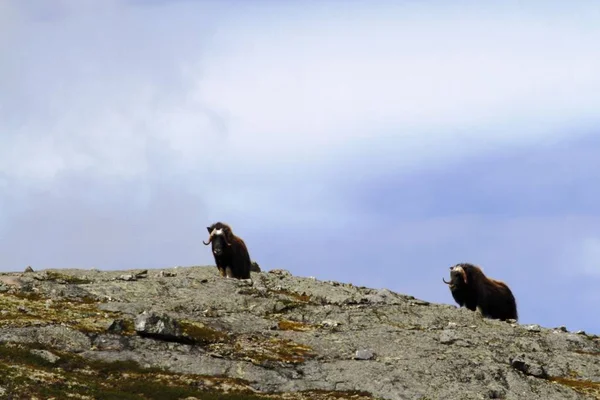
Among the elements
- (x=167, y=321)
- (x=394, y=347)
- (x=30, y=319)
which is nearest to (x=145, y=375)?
(x=167, y=321)

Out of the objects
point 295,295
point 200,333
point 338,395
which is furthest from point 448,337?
point 295,295

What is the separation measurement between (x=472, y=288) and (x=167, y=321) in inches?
885

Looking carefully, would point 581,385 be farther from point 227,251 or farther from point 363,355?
point 227,251

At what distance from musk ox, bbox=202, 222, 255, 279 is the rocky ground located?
327cm

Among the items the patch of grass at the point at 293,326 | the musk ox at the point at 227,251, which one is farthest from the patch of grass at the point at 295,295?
the patch of grass at the point at 293,326

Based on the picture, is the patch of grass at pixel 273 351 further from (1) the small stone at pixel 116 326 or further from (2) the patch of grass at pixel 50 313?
(2) the patch of grass at pixel 50 313

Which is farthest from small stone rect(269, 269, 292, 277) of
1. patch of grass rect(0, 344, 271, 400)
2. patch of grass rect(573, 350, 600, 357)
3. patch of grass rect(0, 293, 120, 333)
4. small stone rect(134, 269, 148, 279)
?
patch of grass rect(0, 344, 271, 400)

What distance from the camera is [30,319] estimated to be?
48750mm

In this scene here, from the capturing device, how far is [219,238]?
63.1 m

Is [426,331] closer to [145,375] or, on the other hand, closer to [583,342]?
[583,342]

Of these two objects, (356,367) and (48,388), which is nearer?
(48,388)

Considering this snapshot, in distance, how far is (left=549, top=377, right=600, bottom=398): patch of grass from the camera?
48375 mm

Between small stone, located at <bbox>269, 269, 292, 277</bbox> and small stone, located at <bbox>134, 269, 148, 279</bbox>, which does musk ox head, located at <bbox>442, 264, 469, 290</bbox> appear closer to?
small stone, located at <bbox>269, 269, 292, 277</bbox>

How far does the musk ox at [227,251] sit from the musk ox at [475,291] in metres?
12.3
